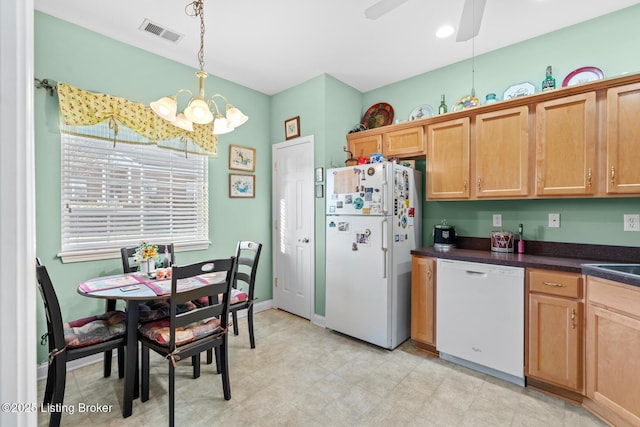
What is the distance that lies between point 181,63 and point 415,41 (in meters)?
2.34

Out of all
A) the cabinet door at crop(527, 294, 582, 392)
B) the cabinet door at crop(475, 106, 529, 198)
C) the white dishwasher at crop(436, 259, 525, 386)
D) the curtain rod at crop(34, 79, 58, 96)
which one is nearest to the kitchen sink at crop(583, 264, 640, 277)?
the cabinet door at crop(527, 294, 582, 392)

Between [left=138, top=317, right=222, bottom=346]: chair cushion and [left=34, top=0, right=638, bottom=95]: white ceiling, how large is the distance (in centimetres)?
232

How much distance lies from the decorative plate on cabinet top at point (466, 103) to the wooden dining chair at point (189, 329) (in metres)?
2.49

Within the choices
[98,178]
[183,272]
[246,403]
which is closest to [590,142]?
[183,272]

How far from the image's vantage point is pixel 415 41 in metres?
2.70

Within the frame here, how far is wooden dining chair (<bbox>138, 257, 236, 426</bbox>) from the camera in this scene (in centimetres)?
177

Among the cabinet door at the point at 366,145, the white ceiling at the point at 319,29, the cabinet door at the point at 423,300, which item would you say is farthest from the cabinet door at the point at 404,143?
the cabinet door at the point at 423,300

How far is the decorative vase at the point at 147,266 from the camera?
233 cm

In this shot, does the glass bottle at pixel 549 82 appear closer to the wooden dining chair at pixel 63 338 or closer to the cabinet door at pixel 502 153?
the cabinet door at pixel 502 153

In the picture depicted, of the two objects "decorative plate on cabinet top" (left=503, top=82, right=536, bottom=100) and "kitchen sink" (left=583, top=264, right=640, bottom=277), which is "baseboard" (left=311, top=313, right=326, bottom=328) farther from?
"decorative plate on cabinet top" (left=503, top=82, right=536, bottom=100)

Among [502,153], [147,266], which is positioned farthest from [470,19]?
[147,266]

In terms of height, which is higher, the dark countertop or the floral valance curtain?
the floral valance curtain

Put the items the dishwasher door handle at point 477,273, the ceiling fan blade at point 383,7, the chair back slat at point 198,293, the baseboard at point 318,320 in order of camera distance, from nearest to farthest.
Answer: the chair back slat at point 198,293 → the ceiling fan blade at point 383,7 → the dishwasher door handle at point 477,273 → the baseboard at point 318,320
